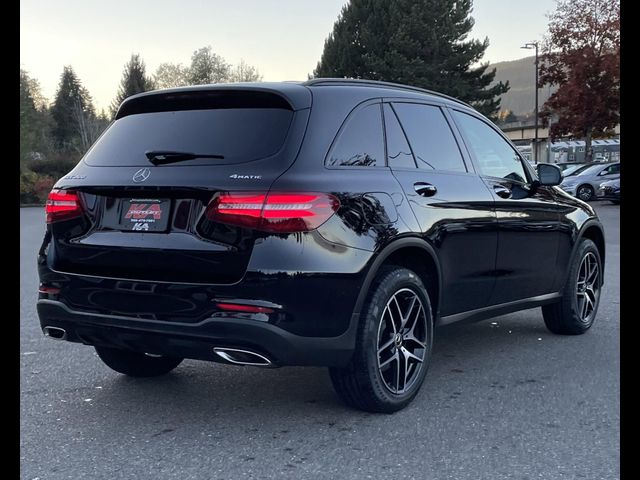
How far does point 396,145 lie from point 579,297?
2.80 m

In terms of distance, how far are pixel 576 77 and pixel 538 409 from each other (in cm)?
3495

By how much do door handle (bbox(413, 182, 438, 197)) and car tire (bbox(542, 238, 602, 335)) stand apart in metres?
2.18

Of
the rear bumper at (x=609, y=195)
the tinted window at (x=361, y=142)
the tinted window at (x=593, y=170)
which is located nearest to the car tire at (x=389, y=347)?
the tinted window at (x=361, y=142)

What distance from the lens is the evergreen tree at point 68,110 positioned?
82062 millimetres

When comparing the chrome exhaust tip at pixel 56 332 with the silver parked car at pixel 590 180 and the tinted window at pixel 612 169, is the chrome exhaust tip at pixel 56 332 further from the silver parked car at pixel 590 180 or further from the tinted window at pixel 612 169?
the tinted window at pixel 612 169

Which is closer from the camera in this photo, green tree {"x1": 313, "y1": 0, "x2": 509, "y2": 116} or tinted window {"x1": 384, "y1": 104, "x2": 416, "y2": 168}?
tinted window {"x1": 384, "y1": 104, "x2": 416, "y2": 168}

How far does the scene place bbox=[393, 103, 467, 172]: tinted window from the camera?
472cm

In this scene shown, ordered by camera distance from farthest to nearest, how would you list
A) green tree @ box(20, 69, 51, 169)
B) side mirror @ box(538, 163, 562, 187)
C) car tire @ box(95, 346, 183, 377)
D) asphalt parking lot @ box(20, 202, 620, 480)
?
green tree @ box(20, 69, 51, 169), side mirror @ box(538, 163, 562, 187), car tire @ box(95, 346, 183, 377), asphalt parking lot @ box(20, 202, 620, 480)

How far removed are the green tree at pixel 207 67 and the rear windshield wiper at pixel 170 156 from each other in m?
77.6

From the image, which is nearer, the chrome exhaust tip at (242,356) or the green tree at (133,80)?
the chrome exhaust tip at (242,356)

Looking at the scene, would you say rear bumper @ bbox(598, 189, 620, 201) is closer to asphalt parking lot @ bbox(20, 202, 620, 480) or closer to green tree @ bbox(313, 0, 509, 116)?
green tree @ bbox(313, 0, 509, 116)

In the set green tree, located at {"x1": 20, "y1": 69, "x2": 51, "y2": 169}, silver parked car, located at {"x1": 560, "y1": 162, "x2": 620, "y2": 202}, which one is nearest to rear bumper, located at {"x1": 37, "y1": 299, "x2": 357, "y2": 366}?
silver parked car, located at {"x1": 560, "y1": 162, "x2": 620, "y2": 202}

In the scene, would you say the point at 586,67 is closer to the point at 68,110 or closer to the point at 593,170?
the point at 593,170

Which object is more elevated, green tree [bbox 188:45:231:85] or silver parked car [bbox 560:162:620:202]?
green tree [bbox 188:45:231:85]
